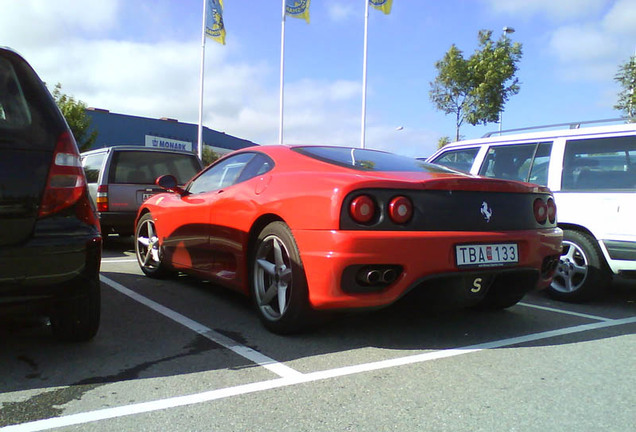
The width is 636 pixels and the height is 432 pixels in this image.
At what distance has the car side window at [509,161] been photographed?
18.2ft

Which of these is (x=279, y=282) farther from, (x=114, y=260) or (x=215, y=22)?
(x=215, y=22)

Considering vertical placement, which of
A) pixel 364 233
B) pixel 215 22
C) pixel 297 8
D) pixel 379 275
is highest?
pixel 297 8

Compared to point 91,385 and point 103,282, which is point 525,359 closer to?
point 91,385

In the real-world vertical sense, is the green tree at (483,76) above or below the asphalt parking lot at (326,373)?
above

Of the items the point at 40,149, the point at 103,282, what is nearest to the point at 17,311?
the point at 40,149

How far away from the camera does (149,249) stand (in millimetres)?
5535

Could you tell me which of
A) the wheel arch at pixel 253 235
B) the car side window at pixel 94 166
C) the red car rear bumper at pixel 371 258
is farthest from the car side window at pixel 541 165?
the car side window at pixel 94 166

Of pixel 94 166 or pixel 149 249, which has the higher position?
pixel 94 166

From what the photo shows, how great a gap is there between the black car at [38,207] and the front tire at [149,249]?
Result: 242cm

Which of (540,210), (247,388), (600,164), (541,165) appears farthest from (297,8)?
(247,388)

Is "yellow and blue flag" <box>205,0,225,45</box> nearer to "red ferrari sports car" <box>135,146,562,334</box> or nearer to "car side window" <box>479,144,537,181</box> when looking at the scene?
"car side window" <box>479,144,537,181</box>

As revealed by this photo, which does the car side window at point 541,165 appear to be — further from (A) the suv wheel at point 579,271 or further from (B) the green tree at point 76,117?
(B) the green tree at point 76,117

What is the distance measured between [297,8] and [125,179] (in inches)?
738

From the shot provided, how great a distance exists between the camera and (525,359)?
315 centimetres
